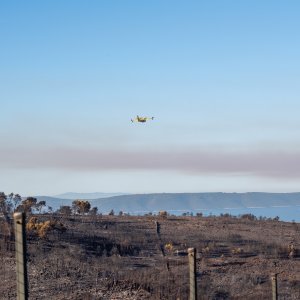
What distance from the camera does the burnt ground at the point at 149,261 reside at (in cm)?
2748

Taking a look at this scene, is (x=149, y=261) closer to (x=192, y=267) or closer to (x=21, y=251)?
(x=192, y=267)

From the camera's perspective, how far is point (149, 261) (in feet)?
118

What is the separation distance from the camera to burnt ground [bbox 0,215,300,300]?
2748cm

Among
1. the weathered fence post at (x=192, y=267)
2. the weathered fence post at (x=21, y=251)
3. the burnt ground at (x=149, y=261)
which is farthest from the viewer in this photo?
the burnt ground at (x=149, y=261)

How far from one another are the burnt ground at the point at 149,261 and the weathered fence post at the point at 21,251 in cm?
1578

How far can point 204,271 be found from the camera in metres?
34.2

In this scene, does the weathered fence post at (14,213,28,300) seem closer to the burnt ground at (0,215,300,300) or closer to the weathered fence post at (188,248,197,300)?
the weathered fence post at (188,248,197,300)

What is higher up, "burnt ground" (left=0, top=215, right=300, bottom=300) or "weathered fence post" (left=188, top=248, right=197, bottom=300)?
"weathered fence post" (left=188, top=248, right=197, bottom=300)

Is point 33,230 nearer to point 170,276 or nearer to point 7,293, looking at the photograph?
point 170,276

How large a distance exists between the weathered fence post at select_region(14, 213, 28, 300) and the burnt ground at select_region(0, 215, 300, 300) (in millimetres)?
15782

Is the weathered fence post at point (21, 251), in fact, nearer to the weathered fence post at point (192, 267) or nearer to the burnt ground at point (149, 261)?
the weathered fence post at point (192, 267)

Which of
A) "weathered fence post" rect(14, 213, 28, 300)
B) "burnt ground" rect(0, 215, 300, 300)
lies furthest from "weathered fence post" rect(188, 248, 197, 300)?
"burnt ground" rect(0, 215, 300, 300)

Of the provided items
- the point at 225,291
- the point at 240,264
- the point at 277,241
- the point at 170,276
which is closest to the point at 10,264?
the point at 170,276

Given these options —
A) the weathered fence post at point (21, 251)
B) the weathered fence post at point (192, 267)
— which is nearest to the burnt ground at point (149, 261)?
the weathered fence post at point (192, 267)
